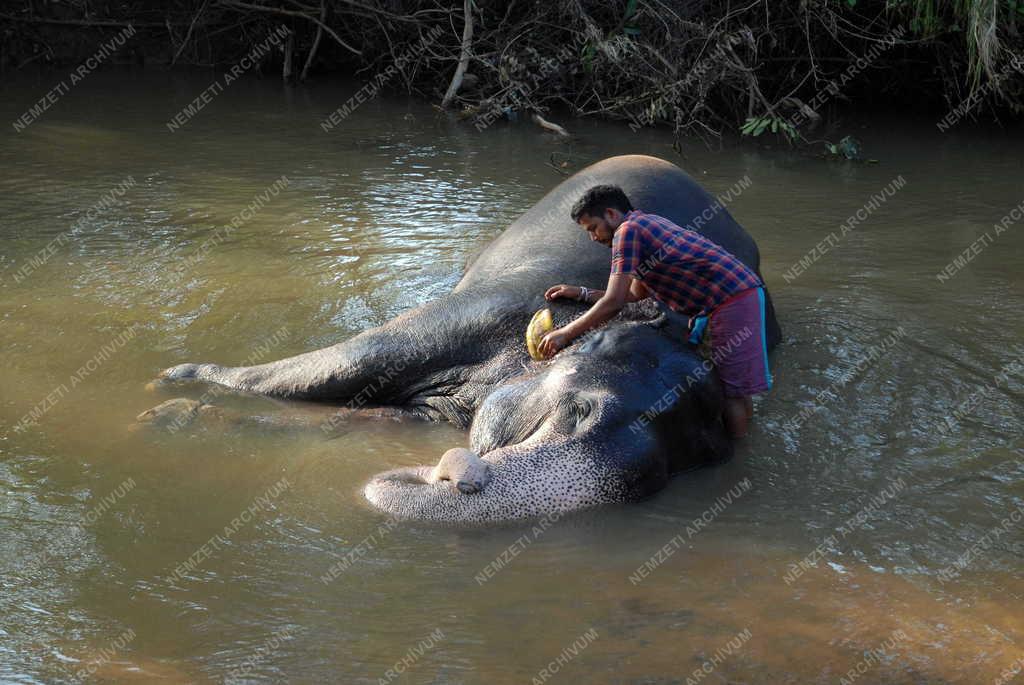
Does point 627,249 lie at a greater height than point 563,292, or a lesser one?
greater

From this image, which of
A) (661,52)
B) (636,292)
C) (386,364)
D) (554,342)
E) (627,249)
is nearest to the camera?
(627,249)

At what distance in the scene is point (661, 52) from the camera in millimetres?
12008

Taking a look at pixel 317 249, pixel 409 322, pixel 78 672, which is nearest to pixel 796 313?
pixel 409 322

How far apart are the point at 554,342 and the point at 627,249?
59cm

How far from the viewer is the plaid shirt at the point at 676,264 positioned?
5.03 meters

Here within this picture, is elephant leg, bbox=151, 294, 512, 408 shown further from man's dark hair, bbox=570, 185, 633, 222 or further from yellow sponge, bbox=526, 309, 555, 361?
man's dark hair, bbox=570, 185, 633, 222

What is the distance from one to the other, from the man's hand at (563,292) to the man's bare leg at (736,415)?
959 mm

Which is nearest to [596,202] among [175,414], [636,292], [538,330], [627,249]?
[627,249]

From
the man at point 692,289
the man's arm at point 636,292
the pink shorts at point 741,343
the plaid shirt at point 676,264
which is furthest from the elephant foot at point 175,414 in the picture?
the pink shorts at point 741,343

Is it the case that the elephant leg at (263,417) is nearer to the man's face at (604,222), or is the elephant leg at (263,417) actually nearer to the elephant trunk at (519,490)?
the elephant trunk at (519,490)

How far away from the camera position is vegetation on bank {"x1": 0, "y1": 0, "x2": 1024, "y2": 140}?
11.8 m

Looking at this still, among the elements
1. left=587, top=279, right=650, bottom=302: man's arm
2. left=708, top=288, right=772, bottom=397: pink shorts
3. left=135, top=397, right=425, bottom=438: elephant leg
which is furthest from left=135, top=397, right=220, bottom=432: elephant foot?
left=708, top=288, right=772, bottom=397: pink shorts

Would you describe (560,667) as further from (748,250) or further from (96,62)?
(96,62)

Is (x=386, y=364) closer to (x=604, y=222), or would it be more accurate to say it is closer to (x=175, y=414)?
(x=175, y=414)
